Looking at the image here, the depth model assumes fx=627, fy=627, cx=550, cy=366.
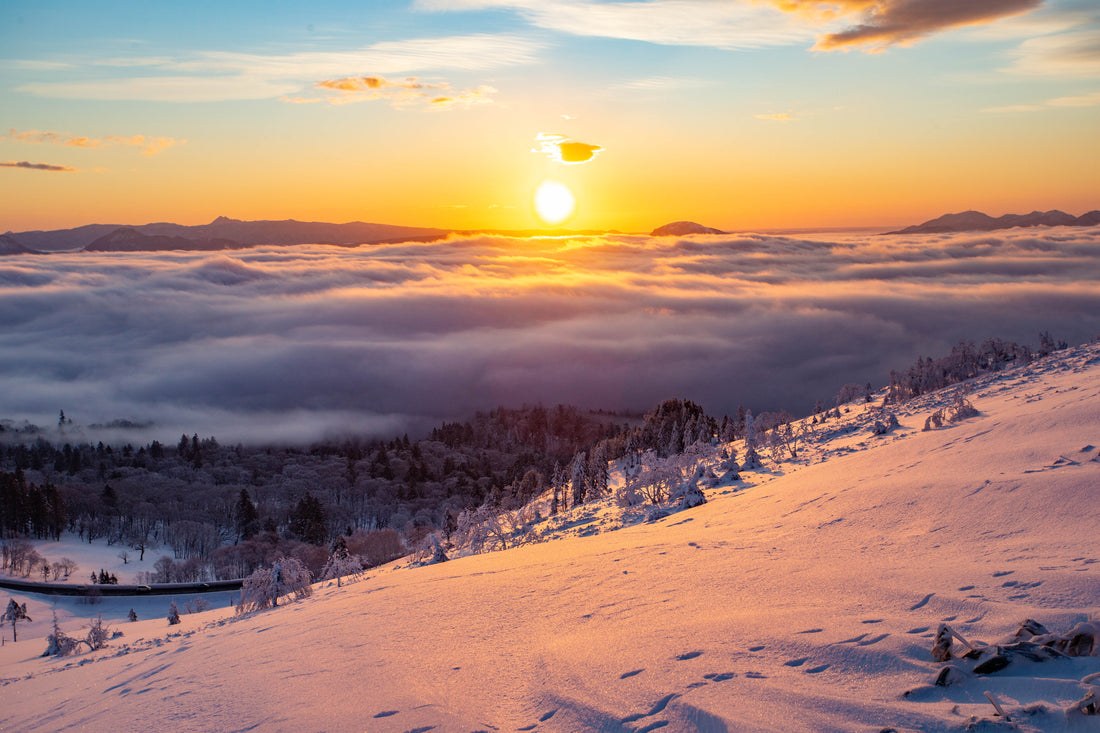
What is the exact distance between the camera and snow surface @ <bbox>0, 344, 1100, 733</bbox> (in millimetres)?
6684

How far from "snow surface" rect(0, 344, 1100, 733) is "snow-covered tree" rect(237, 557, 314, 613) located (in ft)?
38.5

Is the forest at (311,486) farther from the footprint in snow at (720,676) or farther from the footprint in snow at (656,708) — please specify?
the footprint in snow at (656,708)

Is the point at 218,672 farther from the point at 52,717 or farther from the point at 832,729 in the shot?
the point at 832,729

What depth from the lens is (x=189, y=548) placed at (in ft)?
357

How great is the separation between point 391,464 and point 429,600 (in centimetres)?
16046

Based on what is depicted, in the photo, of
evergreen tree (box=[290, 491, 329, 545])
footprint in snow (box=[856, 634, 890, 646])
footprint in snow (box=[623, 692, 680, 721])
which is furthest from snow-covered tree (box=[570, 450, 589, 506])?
evergreen tree (box=[290, 491, 329, 545])

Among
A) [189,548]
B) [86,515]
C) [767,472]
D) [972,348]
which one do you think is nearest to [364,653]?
[767,472]

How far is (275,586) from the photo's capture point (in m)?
30.7

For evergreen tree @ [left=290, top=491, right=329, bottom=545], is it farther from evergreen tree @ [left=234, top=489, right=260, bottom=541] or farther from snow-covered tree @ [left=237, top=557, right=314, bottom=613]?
snow-covered tree @ [left=237, top=557, right=314, bottom=613]

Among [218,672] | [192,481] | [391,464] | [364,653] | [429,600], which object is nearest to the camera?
[364,653]

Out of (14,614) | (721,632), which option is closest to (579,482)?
(721,632)

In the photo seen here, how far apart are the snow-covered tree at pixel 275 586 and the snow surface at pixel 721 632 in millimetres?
11725

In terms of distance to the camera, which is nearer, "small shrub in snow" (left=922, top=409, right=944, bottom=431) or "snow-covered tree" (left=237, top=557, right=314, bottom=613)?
"small shrub in snow" (left=922, top=409, right=944, bottom=431)

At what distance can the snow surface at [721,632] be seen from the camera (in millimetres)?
6684
